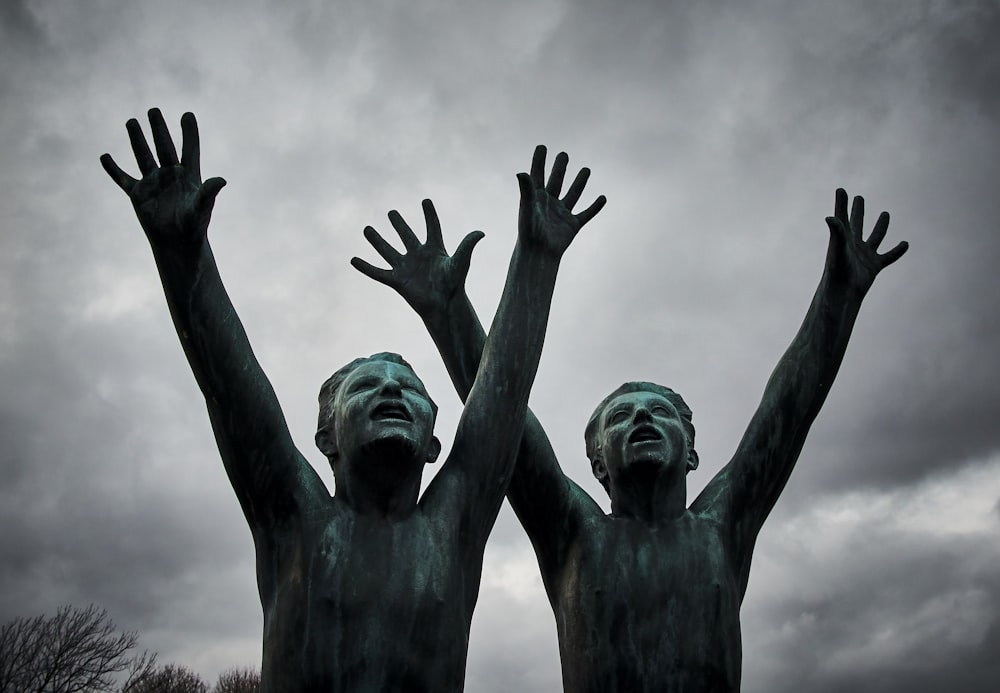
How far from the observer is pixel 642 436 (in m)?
5.64

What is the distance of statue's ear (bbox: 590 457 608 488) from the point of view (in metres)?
5.95

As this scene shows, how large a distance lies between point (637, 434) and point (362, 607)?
1.93 metres

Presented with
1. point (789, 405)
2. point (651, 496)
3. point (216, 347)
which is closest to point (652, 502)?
point (651, 496)

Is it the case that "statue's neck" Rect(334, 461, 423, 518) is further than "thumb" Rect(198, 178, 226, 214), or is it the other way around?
"statue's neck" Rect(334, 461, 423, 518)

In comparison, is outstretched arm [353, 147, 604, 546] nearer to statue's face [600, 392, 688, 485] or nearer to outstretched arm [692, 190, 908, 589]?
statue's face [600, 392, 688, 485]

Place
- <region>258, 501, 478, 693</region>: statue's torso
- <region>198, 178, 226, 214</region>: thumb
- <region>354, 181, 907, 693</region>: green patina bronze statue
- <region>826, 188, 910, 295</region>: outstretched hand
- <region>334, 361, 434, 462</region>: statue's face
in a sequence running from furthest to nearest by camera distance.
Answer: <region>826, 188, 910, 295</region>: outstretched hand, <region>354, 181, 907, 693</region>: green patina bronze statue, <region>334, 361, 434, 462</region>: statue's face, <region>198, 178, 226, 214</region>: thumb, <region>258, 501, 478, 693</region>: statue's torso

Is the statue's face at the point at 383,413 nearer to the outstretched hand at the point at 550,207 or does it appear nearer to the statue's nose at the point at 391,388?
the statue's nose at the point at 391,388

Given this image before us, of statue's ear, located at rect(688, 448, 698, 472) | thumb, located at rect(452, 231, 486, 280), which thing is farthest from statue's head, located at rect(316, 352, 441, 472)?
statue's ear, located at rect(688, 448, 698, 472)

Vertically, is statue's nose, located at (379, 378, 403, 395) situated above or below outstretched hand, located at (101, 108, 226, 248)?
below

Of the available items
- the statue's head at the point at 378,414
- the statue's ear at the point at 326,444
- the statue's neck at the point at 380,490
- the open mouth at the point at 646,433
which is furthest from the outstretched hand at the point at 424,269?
the statue's neck at the point at 380,490

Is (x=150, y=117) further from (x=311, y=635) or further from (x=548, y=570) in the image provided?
(x=548, y=570)

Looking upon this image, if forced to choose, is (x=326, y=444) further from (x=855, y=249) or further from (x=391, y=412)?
(x=855, y=249)

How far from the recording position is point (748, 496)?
18.6 feet

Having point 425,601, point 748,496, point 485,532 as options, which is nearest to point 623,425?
point 748,496
